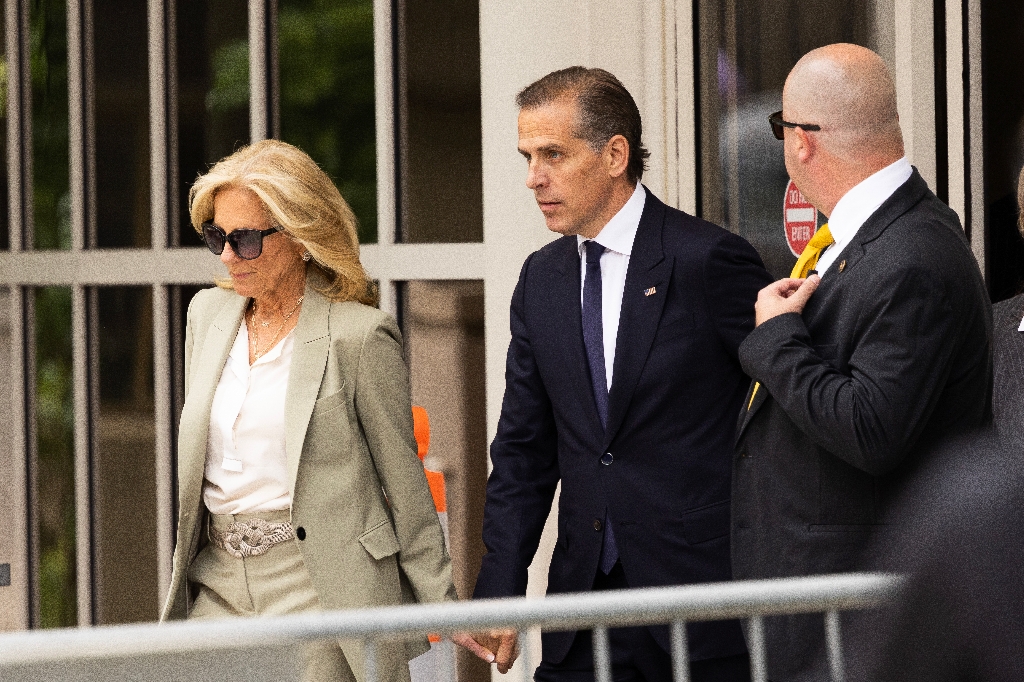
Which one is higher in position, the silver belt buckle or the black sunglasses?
the black sunglasses

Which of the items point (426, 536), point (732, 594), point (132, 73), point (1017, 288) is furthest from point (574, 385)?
point (132, 73)

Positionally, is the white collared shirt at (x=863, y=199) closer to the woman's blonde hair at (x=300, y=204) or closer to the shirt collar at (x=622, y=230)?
the shirt collar at (x=622, y=230)

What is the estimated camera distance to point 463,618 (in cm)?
213

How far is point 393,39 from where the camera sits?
4.70 meters

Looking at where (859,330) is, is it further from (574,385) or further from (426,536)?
(426,536)

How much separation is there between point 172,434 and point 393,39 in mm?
1566

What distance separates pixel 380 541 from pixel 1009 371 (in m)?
1.34

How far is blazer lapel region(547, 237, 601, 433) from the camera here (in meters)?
3.16

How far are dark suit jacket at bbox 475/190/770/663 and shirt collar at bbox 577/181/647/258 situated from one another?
2 centimetres

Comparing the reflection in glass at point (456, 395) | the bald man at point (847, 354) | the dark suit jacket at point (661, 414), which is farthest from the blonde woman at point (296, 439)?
the reflection in glass at point (456, 395)

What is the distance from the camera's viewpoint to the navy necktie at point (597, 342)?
314 centimetres

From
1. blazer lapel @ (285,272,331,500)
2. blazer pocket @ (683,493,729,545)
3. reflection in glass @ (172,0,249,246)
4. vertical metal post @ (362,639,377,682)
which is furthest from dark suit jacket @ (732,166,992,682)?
reflection in glass @ (172,0,249,246)

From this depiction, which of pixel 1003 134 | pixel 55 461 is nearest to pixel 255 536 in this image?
pixel 1003 134

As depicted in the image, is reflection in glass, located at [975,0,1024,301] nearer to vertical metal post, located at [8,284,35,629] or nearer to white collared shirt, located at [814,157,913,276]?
white collared shirt, located at [814,157,913,276]
